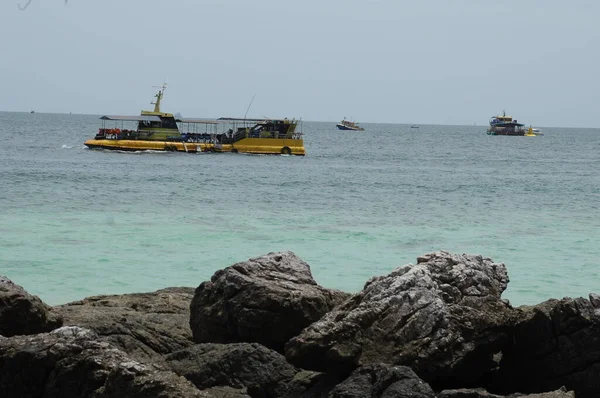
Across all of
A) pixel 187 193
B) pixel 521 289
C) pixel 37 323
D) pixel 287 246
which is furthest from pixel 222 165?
pixel 37 323

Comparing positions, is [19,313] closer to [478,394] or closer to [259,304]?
[259,304]

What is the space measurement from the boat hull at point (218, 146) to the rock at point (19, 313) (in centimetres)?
5156

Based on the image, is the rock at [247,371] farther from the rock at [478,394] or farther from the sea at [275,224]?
the sea at [275,224]

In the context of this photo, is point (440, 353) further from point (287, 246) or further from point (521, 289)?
point (287, 246)

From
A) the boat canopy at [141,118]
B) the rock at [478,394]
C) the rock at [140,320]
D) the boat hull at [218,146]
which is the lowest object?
the boat hull at [218,146]

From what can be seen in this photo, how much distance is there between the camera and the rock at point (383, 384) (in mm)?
6891

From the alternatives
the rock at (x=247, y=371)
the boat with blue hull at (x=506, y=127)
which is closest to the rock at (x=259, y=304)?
the rock at (x=247, y=371)

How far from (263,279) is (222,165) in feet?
143

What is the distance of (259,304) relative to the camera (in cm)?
834

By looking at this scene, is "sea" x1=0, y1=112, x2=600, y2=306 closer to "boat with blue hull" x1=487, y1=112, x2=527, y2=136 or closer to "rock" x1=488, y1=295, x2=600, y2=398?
"rock" x1=488, y1=295, x2=600, y2=398

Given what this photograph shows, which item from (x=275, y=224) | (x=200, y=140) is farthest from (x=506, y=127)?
(x=275, y=224)

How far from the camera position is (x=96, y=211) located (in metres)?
28.0

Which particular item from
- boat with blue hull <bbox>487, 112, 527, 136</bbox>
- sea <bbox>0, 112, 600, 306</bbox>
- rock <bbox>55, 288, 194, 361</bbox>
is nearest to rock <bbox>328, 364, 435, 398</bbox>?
rock <bbox>55, 288, 194, 361</bbox>

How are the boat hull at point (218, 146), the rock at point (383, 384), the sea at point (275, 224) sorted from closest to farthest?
the rock at point (383, 384)
the sea at point (275, 224)
the boat hull at point (218, 146)
